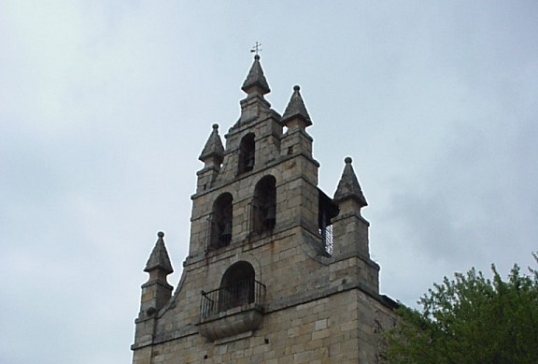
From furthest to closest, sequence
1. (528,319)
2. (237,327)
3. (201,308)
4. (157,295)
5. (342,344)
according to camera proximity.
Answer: (157,295) → (201,308) → (237,327) → (342,344) → (528,319)

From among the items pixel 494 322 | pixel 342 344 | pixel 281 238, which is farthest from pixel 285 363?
pixel 494 322

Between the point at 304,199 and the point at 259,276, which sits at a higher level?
the point at 304,199

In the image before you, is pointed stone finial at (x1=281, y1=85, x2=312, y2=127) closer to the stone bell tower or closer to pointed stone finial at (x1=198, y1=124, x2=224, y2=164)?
the stone bell tower

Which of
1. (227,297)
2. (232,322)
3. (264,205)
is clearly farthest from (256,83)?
(232,322)

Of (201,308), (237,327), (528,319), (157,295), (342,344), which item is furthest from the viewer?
(157,295)

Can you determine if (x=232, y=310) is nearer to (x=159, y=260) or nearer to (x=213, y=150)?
(x=159, y=260)

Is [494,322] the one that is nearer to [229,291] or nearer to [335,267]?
[335,267]

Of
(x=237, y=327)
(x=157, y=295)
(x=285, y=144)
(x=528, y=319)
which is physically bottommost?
(x=528, y=319)

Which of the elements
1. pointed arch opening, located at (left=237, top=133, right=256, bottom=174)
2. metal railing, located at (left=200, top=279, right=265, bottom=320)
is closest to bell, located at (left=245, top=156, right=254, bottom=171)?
pointed arch opening, located at (left=237, top=133, right=256, bottom=174)

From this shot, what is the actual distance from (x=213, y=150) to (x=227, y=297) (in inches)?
233

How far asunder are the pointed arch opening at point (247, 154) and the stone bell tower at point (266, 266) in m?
0.05

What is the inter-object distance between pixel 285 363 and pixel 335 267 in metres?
3.02

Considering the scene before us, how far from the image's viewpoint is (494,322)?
20547 mm

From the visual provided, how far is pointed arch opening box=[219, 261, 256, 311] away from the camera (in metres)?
27.5
